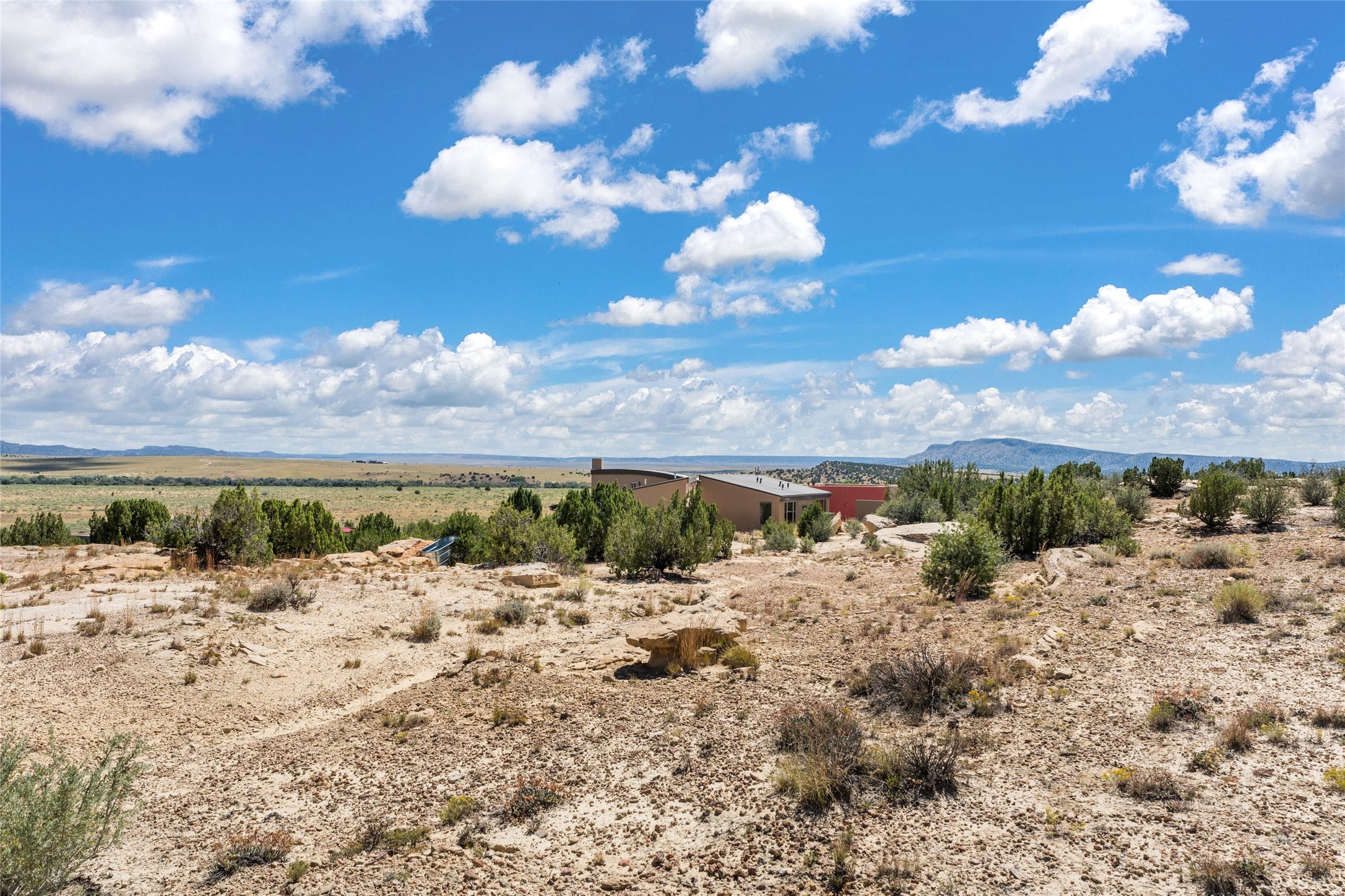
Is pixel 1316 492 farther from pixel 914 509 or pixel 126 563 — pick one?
pixel 126 563

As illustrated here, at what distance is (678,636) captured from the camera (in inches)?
510

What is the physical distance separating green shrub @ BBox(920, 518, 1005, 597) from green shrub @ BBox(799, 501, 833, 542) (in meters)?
23.8

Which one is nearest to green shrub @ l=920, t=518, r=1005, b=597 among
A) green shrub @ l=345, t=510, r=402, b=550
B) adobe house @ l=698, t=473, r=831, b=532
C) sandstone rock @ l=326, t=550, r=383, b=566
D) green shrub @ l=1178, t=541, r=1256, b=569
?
green shrub @ l=1178, t=541, r=1256, b=569

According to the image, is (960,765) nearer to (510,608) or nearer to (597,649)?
(597,649)

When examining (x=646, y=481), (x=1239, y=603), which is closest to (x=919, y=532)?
(x=1239, y=603)

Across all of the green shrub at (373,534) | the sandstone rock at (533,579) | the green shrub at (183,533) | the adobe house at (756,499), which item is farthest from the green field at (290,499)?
the sandstone rock at (533,579)

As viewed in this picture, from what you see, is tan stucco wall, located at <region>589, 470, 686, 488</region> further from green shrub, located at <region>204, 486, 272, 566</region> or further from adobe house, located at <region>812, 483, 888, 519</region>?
green shrub, located at <region>204, 486, 272, 566</region>

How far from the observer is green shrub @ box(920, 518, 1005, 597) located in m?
16.8

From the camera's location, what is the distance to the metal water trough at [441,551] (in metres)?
30.5

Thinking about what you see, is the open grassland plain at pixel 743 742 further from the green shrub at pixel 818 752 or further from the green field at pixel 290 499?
the green field at pixel 290 499

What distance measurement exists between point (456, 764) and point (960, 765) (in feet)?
20.3

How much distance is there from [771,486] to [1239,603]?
43.3m

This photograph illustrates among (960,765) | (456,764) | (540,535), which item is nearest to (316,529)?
(540,535)

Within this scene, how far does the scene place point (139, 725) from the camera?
11352mm
